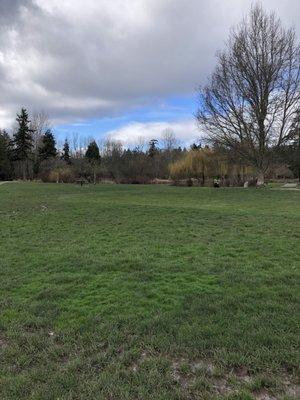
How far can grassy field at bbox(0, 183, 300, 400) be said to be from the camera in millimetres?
3752

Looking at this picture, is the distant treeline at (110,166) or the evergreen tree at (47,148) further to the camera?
the evergreen tree at (47,148)

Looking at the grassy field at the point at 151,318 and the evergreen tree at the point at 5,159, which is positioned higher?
the evergreen tree at the point at 5,159

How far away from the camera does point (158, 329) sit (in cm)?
482

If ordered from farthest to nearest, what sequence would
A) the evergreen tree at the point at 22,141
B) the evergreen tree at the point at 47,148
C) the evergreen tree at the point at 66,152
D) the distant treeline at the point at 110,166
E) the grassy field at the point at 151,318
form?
1. the evergreen tree at the point at 66,152
2. the evergreen tree at the point at 47,148
3. the evergreen tree at the point at 22,141
4. the distant treeline at the point at 110,166
5. the grassy field at the point at 151,318

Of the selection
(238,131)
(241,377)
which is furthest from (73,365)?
(238,131)

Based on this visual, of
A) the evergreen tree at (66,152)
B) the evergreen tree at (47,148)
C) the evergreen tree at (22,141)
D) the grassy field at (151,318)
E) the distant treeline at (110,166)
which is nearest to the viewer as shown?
the grassy field at (151,318)

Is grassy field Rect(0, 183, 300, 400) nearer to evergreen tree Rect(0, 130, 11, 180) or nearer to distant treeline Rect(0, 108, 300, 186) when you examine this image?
distant treeline Rect(0, 108, 300, 186)

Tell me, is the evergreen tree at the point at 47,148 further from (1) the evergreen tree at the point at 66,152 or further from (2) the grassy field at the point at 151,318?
(2) the grassy field at the point at 151,318

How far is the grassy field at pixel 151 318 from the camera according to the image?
3752 mm

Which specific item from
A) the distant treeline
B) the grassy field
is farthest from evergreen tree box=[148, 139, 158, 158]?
the grassy field

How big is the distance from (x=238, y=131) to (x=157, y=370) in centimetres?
3303

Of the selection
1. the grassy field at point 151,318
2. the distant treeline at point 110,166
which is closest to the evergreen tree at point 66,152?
the distant treeline at point 110,166

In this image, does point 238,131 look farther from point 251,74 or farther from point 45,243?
point 45,243

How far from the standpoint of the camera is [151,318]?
5137mm
